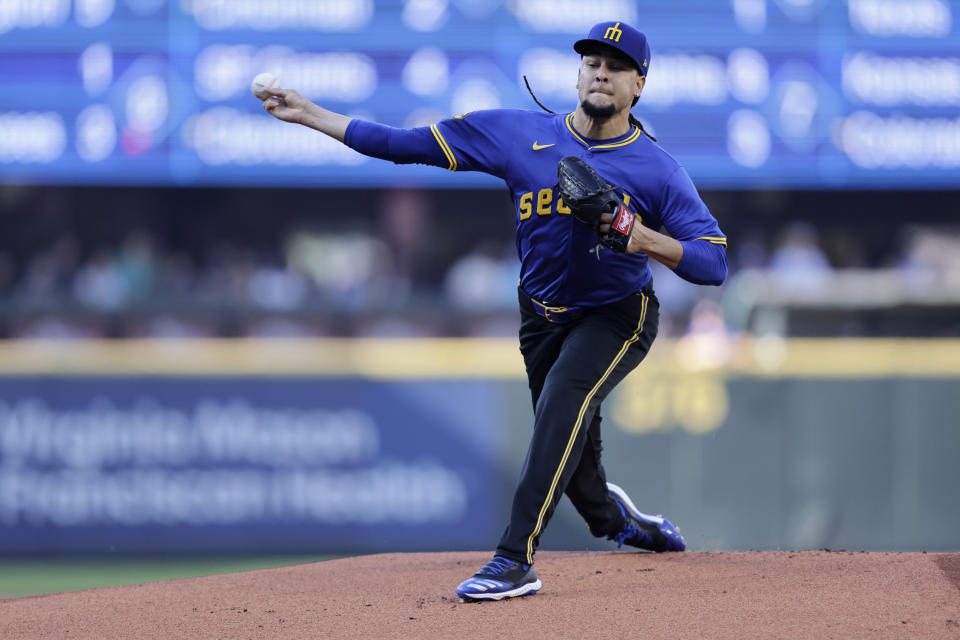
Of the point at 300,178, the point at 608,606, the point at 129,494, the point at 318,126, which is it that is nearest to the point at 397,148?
the point at 318,126

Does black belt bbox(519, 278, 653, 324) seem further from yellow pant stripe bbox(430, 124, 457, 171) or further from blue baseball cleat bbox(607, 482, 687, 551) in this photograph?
blue baseball cleat bbox(607, 482, 687, 551)

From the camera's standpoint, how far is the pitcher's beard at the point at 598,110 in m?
3.62

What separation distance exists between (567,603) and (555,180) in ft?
4.23

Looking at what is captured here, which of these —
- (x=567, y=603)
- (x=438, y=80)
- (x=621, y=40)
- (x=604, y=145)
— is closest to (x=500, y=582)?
(x=567, y=603)

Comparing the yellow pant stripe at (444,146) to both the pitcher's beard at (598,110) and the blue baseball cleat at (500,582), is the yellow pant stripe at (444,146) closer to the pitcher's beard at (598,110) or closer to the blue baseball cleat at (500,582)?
the pitcher's beard at (598,110)

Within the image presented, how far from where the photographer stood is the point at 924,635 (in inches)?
119

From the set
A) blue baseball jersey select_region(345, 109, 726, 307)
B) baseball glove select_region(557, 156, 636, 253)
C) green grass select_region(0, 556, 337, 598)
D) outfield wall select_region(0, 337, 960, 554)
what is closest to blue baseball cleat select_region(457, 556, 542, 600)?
blue baseball jersey select_region(345, 109, 726, 307)

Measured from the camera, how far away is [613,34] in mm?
3568

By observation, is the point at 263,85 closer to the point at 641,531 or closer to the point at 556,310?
the point at 556,310

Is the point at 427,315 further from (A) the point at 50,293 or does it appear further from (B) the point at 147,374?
(A) the point at 50,293

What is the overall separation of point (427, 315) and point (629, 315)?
12.9 ft

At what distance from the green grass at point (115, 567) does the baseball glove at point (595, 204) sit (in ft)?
13.7

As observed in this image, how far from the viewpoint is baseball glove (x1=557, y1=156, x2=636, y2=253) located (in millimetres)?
3307

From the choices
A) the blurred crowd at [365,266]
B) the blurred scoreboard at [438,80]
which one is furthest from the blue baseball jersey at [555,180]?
the blurred scoreboard at [438,80]
